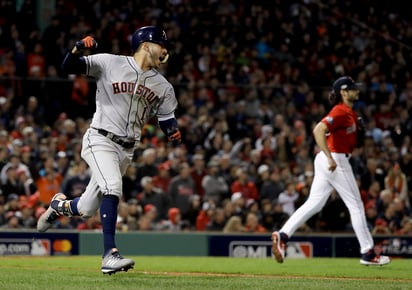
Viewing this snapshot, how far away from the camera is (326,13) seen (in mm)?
23094

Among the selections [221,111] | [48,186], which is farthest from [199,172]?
[48,186]

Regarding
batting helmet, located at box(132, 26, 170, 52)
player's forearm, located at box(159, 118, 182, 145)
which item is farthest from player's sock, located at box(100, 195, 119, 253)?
batting helmet, located at box(132, 26, 170, 52)

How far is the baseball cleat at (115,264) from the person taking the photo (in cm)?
768

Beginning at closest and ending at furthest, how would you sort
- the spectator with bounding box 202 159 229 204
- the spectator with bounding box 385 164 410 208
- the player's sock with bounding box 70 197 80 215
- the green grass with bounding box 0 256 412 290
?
the green grass with bounding box 0 256 412 290
the player's sock with bounding box 70 197 80 215
the spectator with bounding box 202 159 229 204
the spectator with bounding box 385 164 410 208

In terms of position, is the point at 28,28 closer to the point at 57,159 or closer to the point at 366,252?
the point at 57,159

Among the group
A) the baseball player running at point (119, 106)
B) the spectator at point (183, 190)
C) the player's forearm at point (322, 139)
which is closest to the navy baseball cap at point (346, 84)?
the player's forearm at point (322, 139)

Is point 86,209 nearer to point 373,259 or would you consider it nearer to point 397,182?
point 373,259

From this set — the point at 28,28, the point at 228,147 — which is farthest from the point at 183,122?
the point at 28,28

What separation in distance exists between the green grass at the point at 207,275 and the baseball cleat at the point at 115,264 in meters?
0.11

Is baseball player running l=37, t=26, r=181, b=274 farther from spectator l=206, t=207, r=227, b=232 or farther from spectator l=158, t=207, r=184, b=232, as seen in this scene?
spectator l=206, t=207, r=227, b=232

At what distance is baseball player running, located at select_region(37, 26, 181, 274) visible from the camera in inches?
324

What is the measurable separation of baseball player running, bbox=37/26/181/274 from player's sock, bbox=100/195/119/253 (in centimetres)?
1

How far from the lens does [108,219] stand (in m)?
8.02

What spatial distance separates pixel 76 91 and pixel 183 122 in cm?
202
